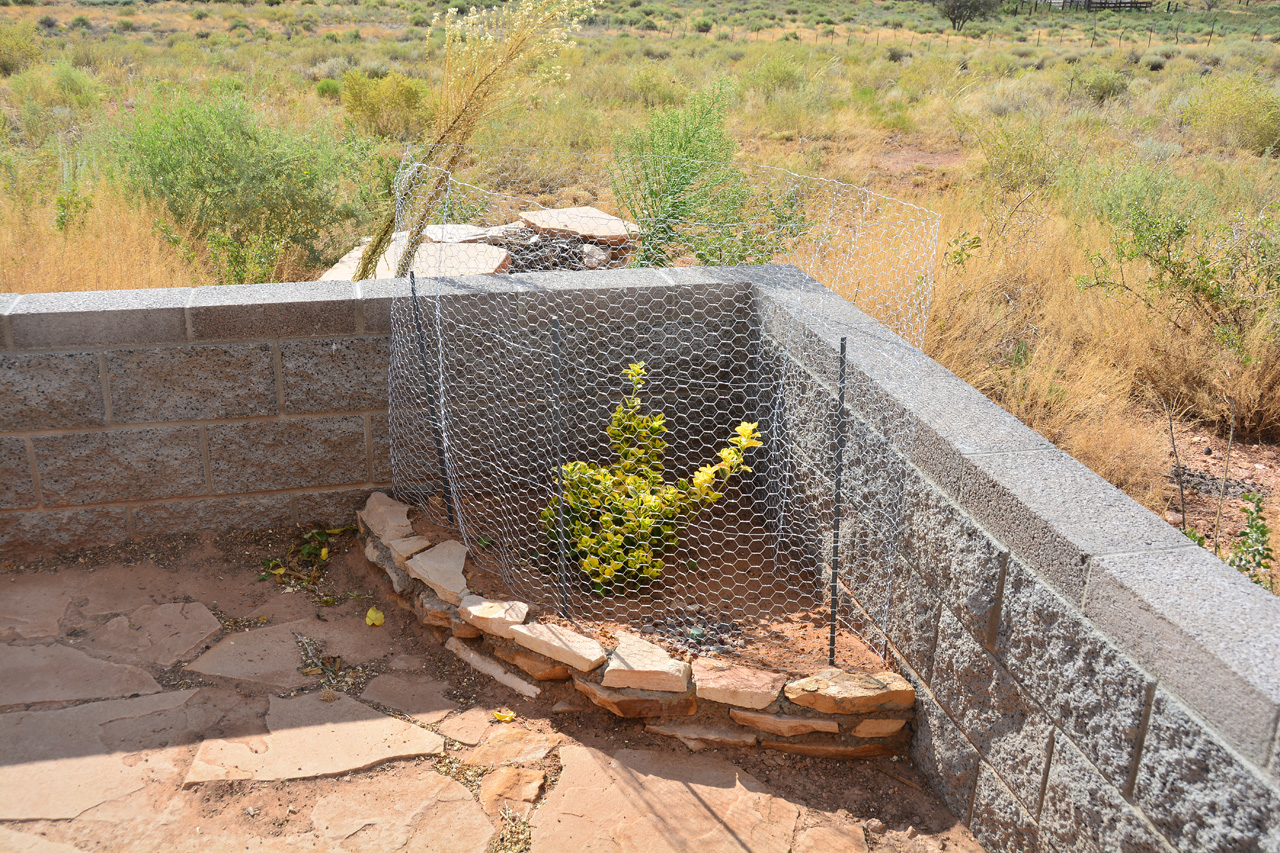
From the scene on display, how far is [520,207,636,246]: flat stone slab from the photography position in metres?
6.00

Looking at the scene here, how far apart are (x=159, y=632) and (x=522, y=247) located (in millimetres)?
3233

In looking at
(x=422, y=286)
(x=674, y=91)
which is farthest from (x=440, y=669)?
(x=674, y=91)

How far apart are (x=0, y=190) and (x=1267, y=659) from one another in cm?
711

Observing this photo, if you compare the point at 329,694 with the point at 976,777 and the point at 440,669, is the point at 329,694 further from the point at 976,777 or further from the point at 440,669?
the point at 976,777

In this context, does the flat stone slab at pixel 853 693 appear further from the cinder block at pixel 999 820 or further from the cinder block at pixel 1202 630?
the cinder block at pixel 1202 630

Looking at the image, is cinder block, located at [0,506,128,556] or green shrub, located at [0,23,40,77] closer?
cinder block, located at [0,506,128,556]

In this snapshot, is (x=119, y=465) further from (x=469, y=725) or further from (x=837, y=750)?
Result: (x=837, y=750)

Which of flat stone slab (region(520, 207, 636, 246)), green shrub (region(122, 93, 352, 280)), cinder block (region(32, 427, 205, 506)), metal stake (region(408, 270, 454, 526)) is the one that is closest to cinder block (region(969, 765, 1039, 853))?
metal stake (region(408, 270, 454, 526))

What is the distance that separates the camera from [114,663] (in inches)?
119

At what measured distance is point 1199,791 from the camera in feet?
5.27

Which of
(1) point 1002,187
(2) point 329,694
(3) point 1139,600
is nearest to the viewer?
(3) point 1139,600

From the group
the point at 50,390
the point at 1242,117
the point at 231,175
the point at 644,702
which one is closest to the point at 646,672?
the point at 644,702

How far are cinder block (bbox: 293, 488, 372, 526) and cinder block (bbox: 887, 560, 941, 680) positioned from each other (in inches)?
85.6

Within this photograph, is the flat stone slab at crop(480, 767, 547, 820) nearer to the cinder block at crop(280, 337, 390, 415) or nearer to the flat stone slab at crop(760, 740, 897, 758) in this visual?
the flat stone slab at crop(760, 740, 897, 758)
